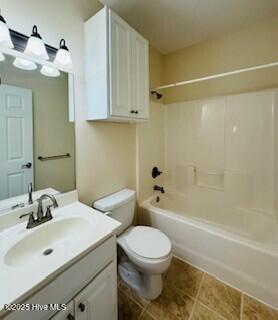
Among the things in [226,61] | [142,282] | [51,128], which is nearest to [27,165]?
[51,128]

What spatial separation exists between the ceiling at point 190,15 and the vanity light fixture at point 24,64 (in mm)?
937

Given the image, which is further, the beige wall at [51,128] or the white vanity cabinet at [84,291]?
the beige wall at [51,128]

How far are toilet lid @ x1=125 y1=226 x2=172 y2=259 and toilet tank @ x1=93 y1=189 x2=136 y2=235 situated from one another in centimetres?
13

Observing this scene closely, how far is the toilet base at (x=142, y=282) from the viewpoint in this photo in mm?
1429

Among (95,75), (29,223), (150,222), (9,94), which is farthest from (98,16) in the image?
(150,222)

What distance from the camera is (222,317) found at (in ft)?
4.20

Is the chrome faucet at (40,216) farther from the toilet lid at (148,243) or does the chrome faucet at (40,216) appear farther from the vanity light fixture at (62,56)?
the vanity light fixture at (62,56)

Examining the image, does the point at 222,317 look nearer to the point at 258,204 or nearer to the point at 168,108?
the point at 258,204

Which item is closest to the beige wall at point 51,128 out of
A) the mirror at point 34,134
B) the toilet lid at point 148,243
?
the mirror at point 34,134

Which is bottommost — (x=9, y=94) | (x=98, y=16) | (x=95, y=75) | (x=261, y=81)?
(x=9, y=94)

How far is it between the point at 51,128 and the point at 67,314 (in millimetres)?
1137

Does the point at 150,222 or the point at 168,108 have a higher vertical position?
the point at 168,108

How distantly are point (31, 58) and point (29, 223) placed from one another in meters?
1.07

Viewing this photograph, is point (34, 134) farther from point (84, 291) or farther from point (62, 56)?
point (84, 291)
